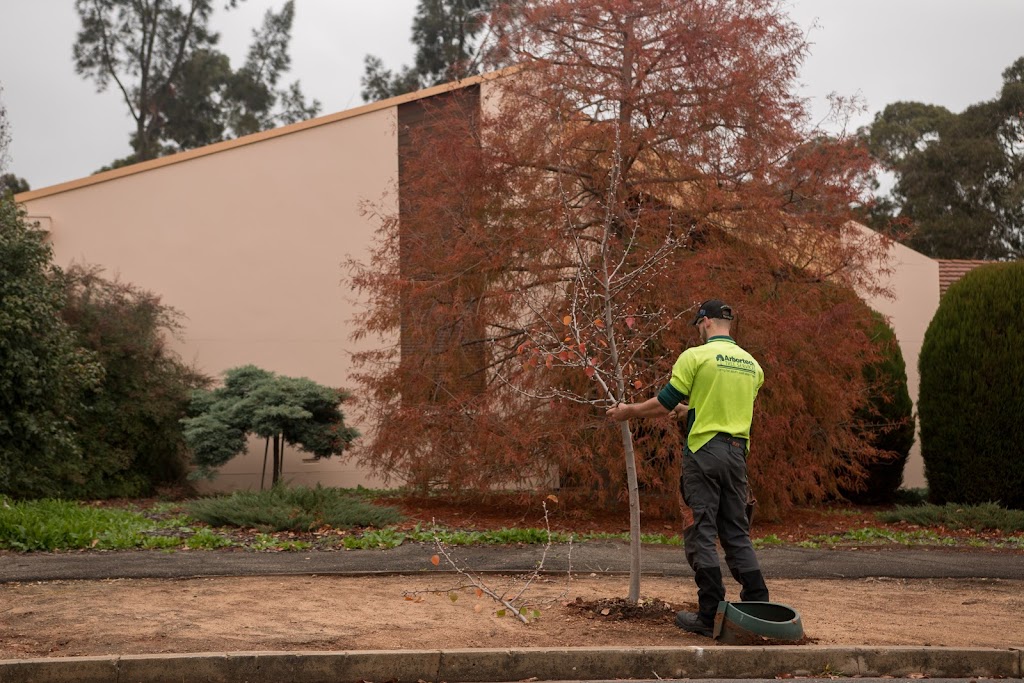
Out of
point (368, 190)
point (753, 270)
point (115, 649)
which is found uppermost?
point (368, 190)

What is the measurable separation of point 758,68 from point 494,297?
4485 millimetres

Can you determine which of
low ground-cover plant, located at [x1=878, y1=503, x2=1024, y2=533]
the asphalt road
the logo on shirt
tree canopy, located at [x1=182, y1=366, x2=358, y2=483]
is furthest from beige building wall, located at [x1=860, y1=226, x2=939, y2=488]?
the logo on shirt

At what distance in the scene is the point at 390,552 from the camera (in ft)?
34.6

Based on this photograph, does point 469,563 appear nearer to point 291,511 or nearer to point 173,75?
point 291,511

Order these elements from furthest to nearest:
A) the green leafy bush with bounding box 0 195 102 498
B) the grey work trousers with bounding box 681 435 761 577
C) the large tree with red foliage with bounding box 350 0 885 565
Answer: the green leafy bush with bounding box 0 195 102 498, the large tree with red foliage with bounding box 350 0 885 565, the grey work trousers with bounding box 681 435 761 577

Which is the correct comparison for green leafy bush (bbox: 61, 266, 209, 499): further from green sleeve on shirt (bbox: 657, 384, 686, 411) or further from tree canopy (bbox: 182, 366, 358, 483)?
green sleeve on shirt (bbox: 657, 384, 686, 411)

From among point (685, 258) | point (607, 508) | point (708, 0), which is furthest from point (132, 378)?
point (708, 0)

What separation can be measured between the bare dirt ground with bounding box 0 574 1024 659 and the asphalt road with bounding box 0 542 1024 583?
1.02ft

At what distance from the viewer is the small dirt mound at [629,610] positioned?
712cm

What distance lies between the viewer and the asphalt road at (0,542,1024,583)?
918 cm

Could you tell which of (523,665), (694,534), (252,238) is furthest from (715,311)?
(252,238)

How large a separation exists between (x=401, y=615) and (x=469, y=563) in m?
2.39

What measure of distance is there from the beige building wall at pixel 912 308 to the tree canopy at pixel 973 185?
14302 mm

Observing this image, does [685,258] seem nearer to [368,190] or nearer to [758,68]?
[758,68]
